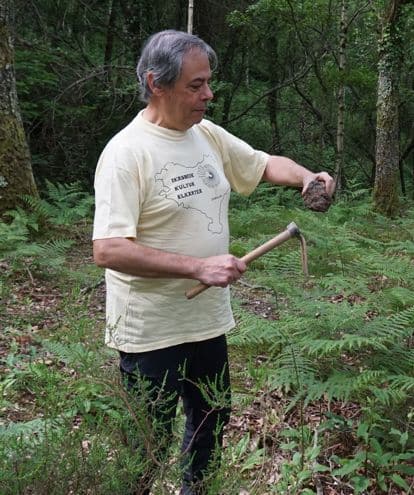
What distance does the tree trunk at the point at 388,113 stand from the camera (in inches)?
377

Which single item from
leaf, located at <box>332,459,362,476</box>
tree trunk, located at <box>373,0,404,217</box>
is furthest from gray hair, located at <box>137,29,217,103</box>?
tree trunk, located at <box>373,0,404,217</box>

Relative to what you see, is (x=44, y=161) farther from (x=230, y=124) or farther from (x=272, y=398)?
(x=272, y=398)

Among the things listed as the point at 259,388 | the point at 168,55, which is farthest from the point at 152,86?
the point at 259,388

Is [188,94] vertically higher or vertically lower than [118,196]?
higher

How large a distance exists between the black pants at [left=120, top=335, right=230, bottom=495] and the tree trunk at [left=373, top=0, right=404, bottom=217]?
7.88 meters

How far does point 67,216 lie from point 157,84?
580 cm

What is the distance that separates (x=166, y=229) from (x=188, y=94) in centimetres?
57

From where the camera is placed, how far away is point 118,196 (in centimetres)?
221

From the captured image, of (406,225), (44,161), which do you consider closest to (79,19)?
(44,161)

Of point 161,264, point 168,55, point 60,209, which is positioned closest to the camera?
point 161,264

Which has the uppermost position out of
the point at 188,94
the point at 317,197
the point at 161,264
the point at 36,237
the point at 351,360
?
the point at 188,94

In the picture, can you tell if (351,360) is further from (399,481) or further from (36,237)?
(36,237)

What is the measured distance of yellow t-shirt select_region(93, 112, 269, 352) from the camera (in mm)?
2234

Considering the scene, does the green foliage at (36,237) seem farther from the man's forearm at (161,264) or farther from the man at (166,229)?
the man's forearm at (161,264)
